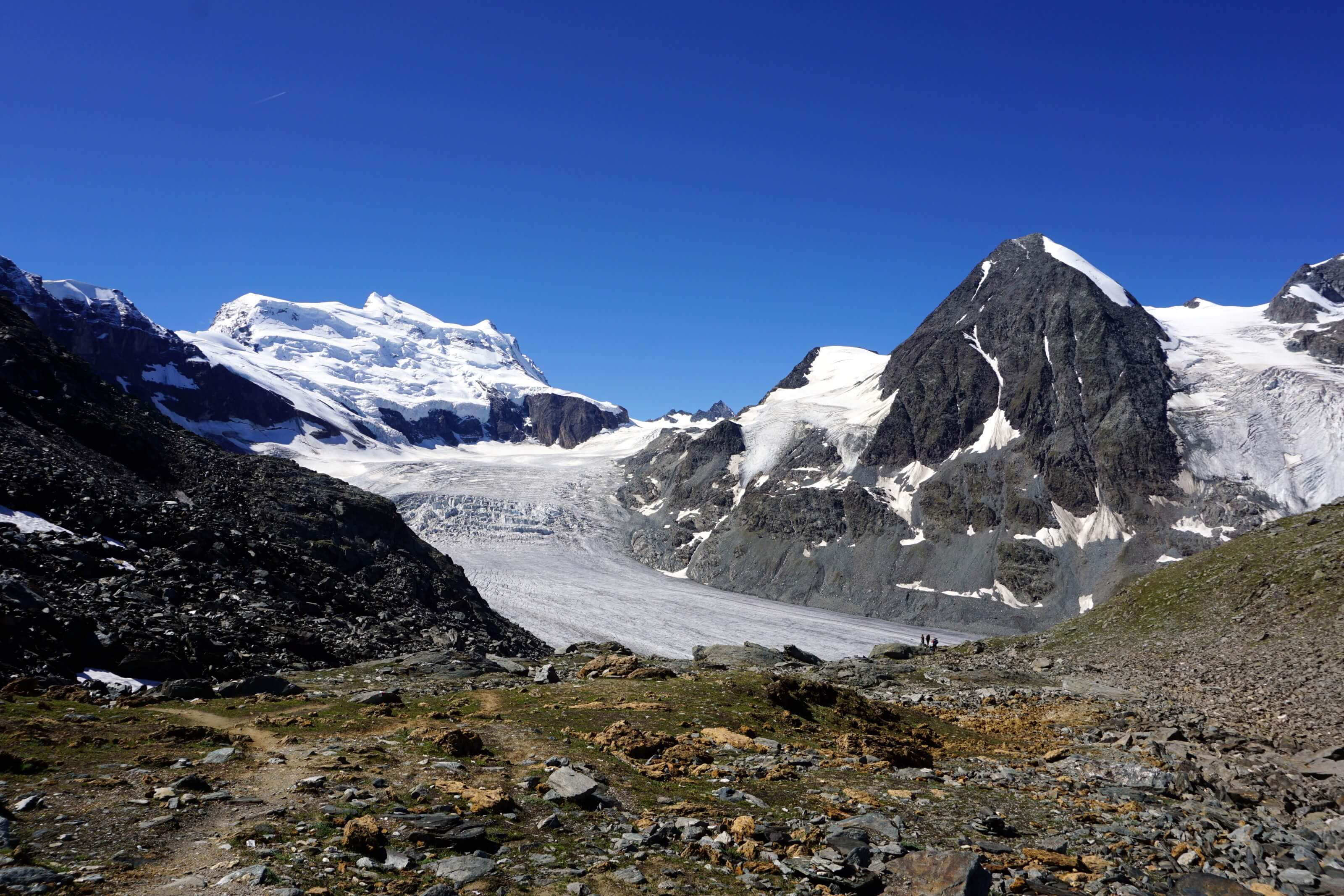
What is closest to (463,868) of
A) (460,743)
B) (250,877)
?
(250,877)

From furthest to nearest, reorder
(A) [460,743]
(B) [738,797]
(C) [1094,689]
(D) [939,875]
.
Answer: (C) [1094,689], (A) [460,743], (B) [738,797], (D) [939,875]

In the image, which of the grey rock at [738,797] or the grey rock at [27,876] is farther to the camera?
the grey rock at [738,797]

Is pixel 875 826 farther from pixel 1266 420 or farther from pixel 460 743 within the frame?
pixel 1266 420

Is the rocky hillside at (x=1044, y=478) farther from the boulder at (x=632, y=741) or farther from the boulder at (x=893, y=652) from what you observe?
the boulder at (x=632, y=741)

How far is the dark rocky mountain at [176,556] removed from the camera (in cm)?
2484

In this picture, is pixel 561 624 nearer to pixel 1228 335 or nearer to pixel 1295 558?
pixel 1295 558

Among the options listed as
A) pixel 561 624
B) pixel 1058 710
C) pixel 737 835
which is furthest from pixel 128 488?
pixel 561 624

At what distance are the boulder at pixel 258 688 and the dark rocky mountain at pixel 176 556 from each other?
14.3 feet

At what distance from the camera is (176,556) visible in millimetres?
32594

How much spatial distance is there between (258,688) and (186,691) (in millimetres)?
2086

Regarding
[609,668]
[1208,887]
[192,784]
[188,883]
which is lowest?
[609,668]

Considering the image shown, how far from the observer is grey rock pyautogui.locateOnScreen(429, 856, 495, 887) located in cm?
968

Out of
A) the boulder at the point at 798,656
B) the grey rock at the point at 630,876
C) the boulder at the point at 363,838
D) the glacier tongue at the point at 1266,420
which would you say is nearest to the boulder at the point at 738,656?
the boulder at the point at 798,656

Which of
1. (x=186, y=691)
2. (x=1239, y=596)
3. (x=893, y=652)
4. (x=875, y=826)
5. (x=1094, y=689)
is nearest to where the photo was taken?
(x=875, y=826)
